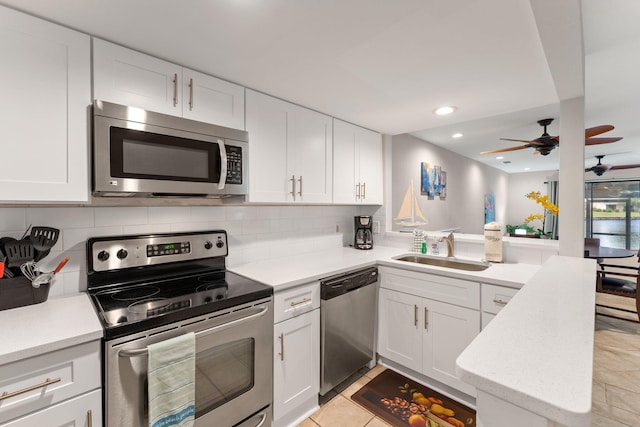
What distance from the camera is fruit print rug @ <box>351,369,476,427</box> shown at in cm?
181

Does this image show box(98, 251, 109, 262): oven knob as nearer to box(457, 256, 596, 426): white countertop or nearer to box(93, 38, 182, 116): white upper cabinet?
box(93, 38, 182, 116): white upper cabinet

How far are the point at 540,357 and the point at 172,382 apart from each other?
1276mm

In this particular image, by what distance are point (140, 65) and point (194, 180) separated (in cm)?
60

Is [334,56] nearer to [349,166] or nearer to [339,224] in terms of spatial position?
[349,166]

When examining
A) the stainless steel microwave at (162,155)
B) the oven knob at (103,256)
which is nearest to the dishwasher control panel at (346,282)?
the stainless steel microwave at (162,155)

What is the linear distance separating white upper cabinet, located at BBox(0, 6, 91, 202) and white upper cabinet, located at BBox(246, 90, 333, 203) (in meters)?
0.83

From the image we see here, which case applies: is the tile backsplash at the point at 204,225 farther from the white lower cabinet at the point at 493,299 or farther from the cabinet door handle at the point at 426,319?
the white lower cabinet at the point at 493,299

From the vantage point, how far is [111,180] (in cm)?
132

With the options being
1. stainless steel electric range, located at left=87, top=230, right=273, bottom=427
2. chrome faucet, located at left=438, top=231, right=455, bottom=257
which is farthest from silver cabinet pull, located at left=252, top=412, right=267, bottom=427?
chrome faucet, located at left=438, top=231, right=455, bottom=257

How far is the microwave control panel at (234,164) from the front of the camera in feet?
5.64

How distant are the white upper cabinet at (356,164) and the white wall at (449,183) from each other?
424 millimetres

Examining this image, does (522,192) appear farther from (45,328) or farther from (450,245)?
(45,328)

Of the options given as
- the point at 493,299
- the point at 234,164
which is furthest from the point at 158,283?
the point at 493,299

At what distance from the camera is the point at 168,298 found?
1.43m
